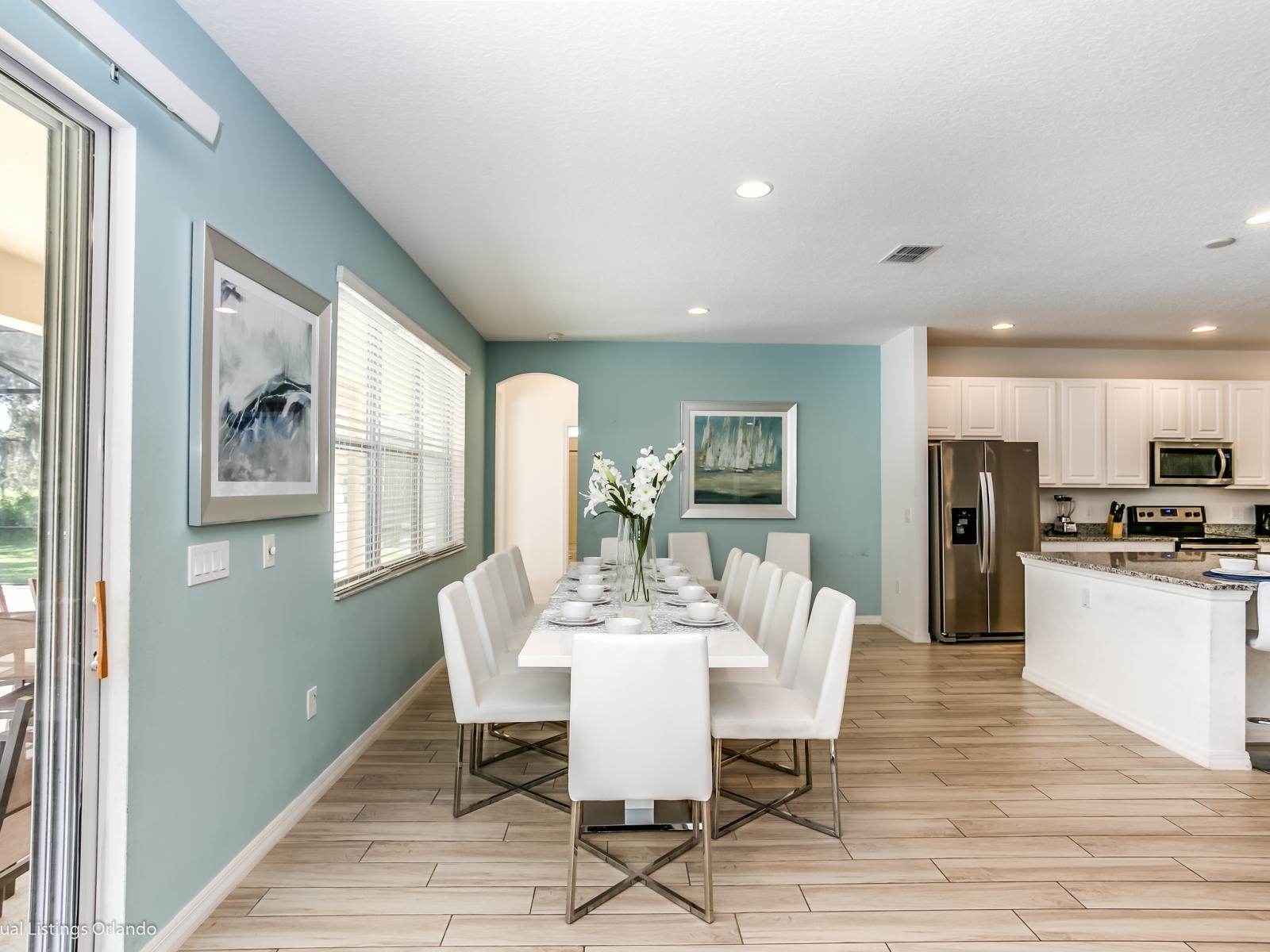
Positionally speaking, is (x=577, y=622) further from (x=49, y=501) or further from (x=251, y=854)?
(x=49, y=501)

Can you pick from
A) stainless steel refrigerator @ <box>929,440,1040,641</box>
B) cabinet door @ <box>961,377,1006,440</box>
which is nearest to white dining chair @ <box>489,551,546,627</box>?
stainless steel refrigerator @ <box>929,440,1040,641</box>

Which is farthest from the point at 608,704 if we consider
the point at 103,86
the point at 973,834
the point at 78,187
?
the point at 103,86

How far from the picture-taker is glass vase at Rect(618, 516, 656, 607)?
132 inches

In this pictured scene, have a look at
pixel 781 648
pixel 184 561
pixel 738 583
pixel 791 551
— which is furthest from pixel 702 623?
pixel 791 551

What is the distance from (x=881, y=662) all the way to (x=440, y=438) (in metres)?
3.47

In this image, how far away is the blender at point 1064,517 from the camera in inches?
259

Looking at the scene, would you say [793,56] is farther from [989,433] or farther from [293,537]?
[989,433]

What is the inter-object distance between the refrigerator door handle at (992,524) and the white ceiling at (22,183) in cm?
598

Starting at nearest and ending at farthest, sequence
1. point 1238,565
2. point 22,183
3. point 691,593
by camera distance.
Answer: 1. point 22,183
2. point 691,593
3. point 1238,565

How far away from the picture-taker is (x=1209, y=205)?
329 cm

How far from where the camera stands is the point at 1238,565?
365cm

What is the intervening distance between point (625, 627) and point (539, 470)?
17.4ft

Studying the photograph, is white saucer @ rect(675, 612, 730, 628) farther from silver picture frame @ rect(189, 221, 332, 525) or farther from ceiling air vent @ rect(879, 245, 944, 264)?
ceiling air vent @ rect(879, 245, 944, 264)

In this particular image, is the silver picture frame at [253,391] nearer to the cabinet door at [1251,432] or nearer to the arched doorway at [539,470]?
the arched doorway at [539,470]
